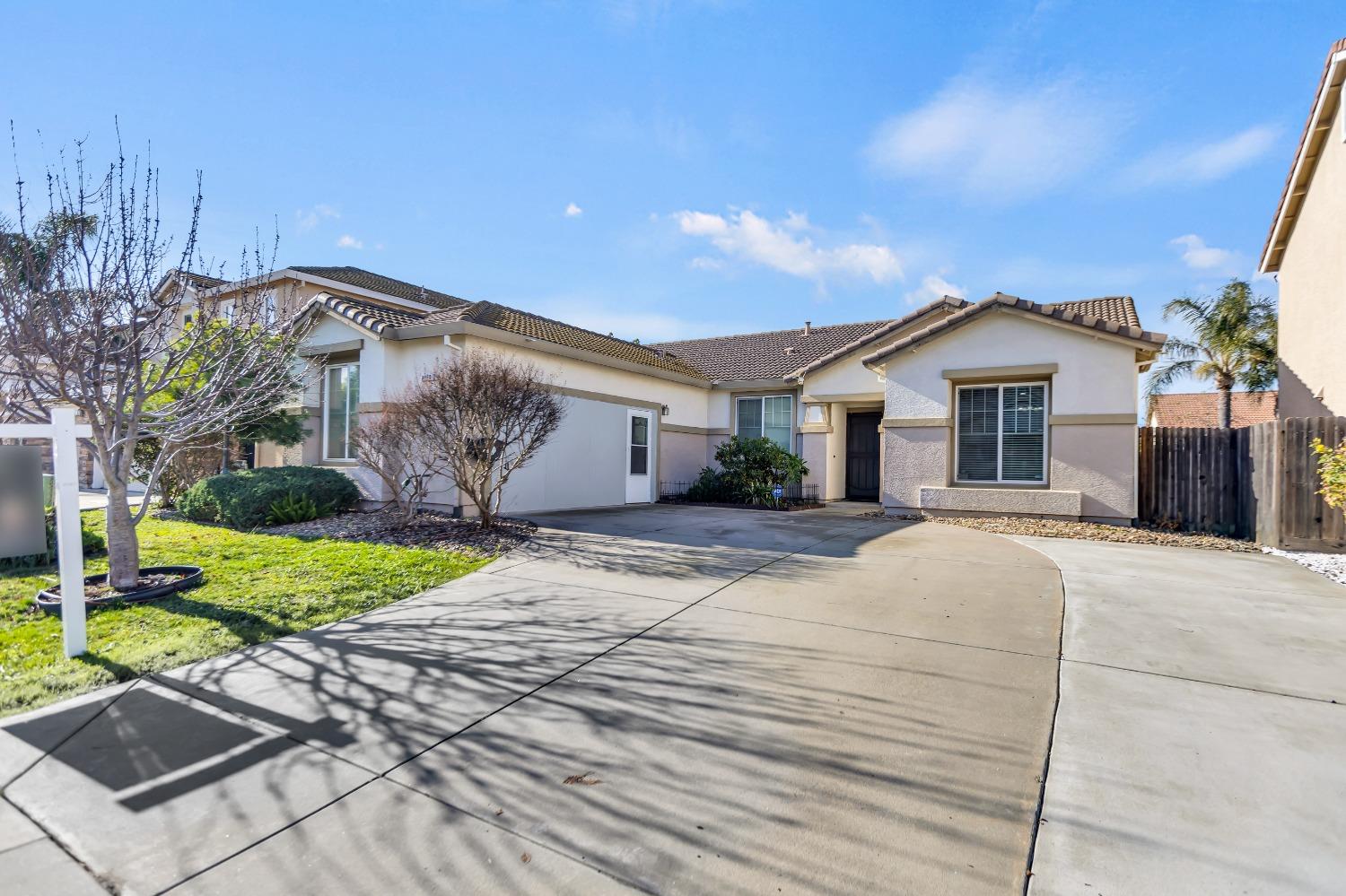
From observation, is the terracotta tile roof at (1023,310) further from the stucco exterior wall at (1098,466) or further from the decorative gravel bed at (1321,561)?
the decorative gravel bed at (1321,561)

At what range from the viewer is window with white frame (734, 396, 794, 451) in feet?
60.7

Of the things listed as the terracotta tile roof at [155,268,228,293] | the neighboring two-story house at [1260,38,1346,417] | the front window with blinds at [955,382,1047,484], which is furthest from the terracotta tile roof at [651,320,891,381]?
the terracotta tile roof at [155,268,228,293]

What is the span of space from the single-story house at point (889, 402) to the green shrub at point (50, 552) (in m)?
4.43

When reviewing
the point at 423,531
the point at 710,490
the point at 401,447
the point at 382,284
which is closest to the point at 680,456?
the point at 710,490

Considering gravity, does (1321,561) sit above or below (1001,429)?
below

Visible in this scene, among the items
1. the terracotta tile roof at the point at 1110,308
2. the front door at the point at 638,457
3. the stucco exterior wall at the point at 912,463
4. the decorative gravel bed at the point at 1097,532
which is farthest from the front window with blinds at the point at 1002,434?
the front door at the point at 638,457

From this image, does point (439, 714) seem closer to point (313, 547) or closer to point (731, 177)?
point (313, 547)

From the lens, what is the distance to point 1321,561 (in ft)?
Answer: 27.1

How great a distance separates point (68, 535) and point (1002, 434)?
13.8 meters

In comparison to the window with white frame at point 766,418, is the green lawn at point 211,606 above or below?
below

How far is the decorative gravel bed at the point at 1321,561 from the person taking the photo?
24.6 feet

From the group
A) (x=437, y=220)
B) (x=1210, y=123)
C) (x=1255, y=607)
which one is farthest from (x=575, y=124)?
(x=1255, y=607)

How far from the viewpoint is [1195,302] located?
23156mm

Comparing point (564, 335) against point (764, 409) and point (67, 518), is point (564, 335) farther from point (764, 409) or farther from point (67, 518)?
point (67, 518)
